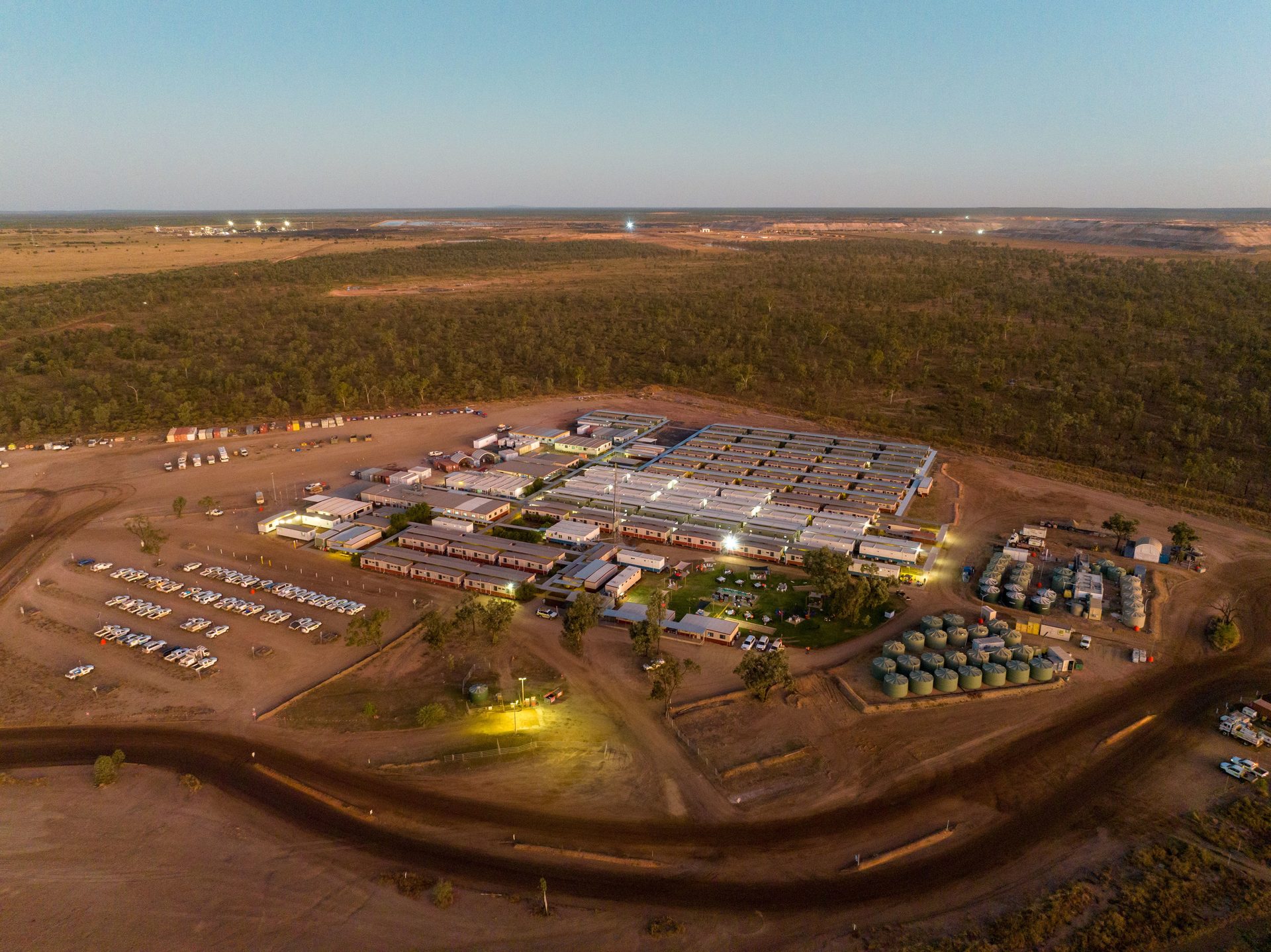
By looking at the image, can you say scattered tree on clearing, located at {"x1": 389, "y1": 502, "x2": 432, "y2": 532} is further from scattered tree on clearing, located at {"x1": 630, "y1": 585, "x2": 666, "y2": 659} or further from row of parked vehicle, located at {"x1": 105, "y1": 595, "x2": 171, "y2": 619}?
scattered tree on clearing, located at {"x1": 630, "y1": 585, "x2": 666, "y2": 659}

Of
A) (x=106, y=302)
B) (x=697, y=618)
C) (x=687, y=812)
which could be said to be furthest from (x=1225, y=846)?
(x=106, y=302)

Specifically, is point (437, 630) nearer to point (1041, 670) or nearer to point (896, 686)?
point (896, 686)

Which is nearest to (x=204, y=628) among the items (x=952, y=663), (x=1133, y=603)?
(x=952, y=663)

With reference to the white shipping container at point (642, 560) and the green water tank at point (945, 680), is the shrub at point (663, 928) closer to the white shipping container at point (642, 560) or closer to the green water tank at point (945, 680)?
the green water tank at point (945, 680)

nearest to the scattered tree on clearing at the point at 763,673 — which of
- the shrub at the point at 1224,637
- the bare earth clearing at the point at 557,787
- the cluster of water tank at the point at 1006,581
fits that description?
the bare earth clearing at the point at 557,787

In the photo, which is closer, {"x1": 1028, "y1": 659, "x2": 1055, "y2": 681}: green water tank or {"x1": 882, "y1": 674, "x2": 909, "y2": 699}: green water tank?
{"x1": 882, "y1": 674, "x2": 909, "y2": 699}: green water tank

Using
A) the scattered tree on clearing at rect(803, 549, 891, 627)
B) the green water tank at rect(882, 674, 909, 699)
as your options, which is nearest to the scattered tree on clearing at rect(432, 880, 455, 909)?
the green water tank at rect(882, 674, 909, 699)

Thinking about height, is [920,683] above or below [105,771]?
below
